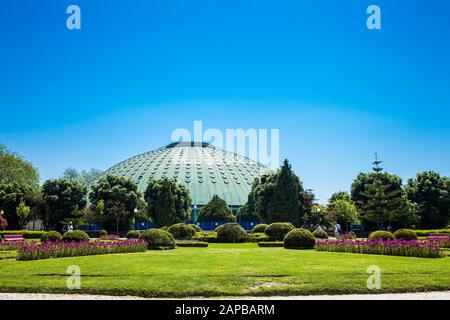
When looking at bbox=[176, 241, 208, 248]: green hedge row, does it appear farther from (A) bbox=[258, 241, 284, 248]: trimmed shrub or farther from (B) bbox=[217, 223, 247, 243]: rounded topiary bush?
(B) bbox=[217, 223, 247, 243]: rounded topiary bush

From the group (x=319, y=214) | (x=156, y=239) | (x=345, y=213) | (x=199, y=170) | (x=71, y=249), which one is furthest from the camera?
(x=199, y=170)

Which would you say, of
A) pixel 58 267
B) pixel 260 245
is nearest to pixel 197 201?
pixel 260 245

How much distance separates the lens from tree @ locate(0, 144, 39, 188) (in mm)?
62419

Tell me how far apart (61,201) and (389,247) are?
1629 inches

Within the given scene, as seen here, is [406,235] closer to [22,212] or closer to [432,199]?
[432,199]

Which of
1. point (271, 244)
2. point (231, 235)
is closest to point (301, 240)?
point (271, 244)

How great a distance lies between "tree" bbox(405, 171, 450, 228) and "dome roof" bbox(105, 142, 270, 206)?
34765 millimetres

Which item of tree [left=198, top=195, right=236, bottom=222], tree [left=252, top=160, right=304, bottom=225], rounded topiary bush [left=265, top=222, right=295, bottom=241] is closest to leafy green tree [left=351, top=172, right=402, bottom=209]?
tree [left=252, top=160, right=304, bottom=225]

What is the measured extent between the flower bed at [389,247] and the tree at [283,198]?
23036 millimetres

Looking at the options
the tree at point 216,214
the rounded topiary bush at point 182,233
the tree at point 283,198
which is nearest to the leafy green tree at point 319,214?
the tree at point 283,198

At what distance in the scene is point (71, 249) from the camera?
20141mm
